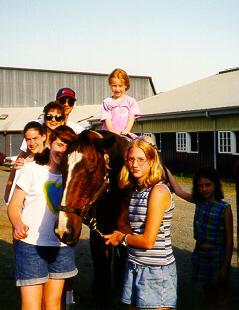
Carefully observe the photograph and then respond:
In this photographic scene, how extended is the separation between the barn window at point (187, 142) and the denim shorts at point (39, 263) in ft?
63.9

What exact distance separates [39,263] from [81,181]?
0.73 meters

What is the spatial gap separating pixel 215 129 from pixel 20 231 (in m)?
18.6

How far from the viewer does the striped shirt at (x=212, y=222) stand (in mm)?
4520

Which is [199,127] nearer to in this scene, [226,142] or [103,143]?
[226,142]

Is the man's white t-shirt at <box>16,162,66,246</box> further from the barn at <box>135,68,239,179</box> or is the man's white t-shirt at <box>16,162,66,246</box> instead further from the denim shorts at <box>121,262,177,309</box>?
the barn at <box>135,68,239,179</box>

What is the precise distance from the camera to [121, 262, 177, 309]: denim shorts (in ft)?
10.5

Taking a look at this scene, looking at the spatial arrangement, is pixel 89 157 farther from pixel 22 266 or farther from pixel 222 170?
pixel 222 170

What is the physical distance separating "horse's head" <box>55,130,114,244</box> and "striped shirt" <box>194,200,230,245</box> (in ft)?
4.18

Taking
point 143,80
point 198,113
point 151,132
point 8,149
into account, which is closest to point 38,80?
point 143,80

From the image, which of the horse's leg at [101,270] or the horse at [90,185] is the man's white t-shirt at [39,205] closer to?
the horse at [90,185]

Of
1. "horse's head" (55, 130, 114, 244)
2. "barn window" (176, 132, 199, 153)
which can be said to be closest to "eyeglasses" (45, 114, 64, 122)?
Result: "horse's head" (55, 130, 114, 244)

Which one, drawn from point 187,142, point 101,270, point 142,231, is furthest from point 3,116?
point 142,231

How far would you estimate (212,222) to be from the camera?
4543 millimetres

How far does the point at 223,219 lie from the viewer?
451 cm
